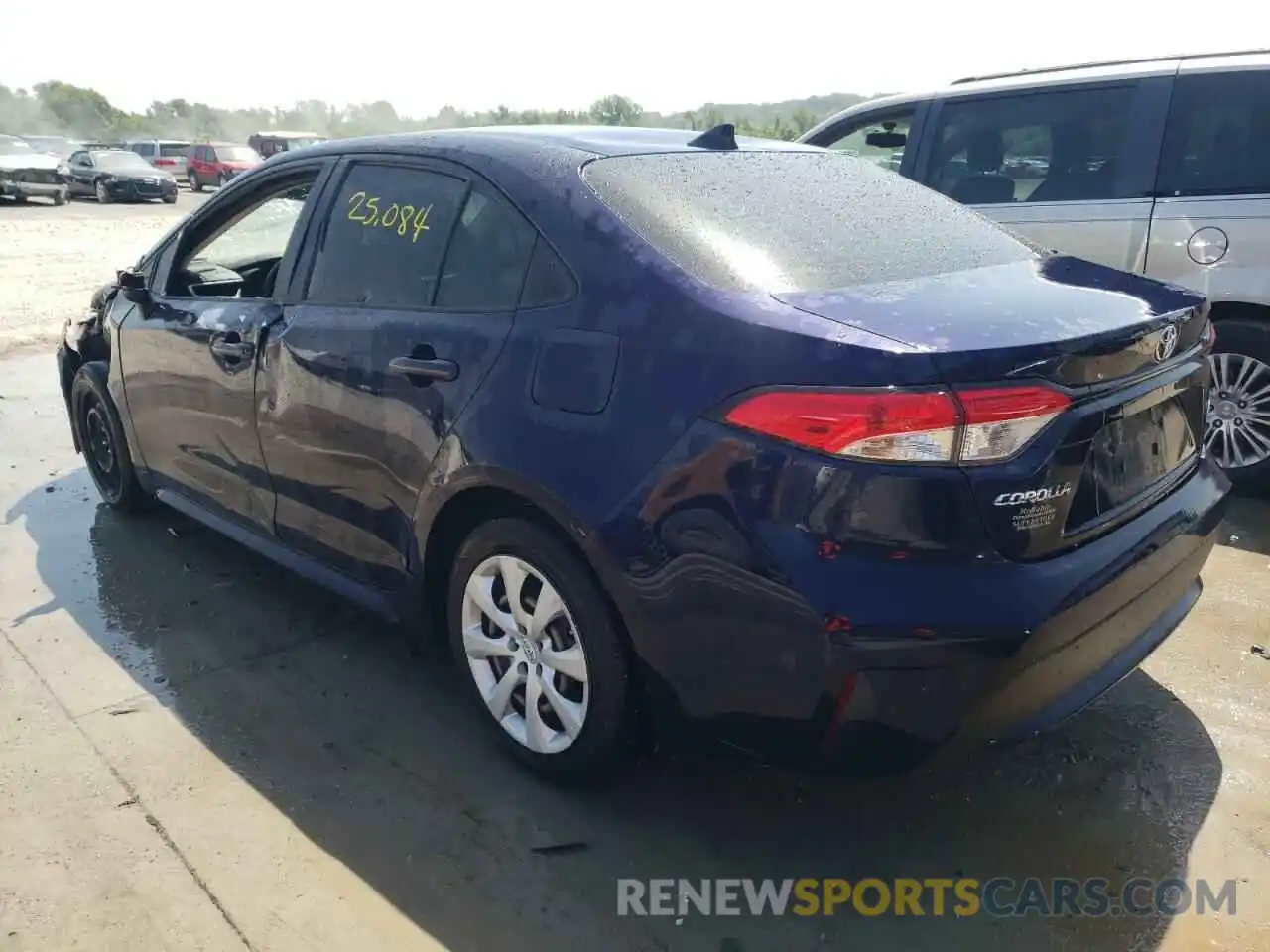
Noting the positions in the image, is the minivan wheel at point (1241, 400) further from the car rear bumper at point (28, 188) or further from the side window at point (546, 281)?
the car rear bumper at point (28, 188)

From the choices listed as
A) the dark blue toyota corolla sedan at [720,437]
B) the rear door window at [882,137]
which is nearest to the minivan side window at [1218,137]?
the rear door window at [882,137]

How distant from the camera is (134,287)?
4.12m

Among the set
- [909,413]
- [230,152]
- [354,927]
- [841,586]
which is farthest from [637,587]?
[230,152]

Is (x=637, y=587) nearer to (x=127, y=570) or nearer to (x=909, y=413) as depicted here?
(x=909, y=413)

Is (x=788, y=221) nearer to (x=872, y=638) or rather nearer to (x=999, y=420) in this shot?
(x=999, y=420)

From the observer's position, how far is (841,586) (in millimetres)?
2047

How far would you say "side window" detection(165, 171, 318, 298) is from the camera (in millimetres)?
3602

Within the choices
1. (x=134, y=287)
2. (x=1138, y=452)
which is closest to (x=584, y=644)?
(x=1138, y=452)

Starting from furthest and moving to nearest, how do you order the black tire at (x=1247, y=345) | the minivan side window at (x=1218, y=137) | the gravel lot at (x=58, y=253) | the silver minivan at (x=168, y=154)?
1. the silver minivan at (x=168, y=154)
2. the gravel lot at (x=58, y=253)
3. the black tire at (x=1247, y=345)
4. the minivan side window at (x=1218, y=137)

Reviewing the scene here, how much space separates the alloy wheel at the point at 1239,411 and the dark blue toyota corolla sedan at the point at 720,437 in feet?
7.44

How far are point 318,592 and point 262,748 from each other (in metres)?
1.08

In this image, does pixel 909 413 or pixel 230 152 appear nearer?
pixel 909 413

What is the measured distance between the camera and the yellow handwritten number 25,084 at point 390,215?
9.93 ft

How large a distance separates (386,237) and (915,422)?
5.89 ft
